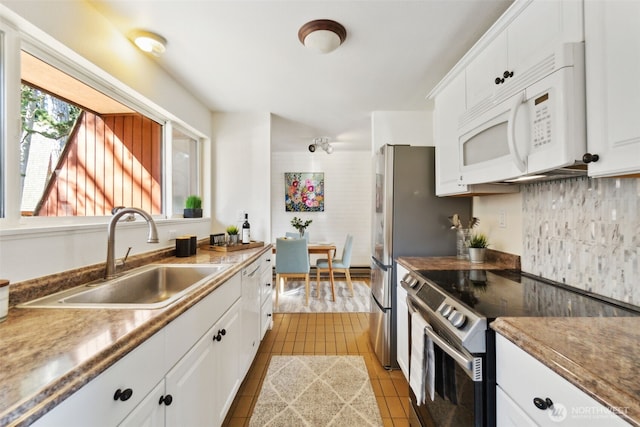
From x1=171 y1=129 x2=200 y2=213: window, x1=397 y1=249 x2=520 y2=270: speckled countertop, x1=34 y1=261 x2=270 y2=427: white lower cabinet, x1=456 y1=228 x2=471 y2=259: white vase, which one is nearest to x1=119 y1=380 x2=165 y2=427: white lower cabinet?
x1=34 y1=261 x2=270 y2=427: white lower cabinet

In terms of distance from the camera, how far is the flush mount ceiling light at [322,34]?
1.54 metres

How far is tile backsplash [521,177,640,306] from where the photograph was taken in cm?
105

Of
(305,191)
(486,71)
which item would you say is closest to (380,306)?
(486,71)

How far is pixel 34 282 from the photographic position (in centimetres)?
108

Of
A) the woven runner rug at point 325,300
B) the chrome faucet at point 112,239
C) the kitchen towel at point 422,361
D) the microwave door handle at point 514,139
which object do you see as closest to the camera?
the microwave door handle at point 514,139

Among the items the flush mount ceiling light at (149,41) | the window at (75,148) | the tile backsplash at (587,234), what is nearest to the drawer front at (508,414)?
the tile backsplash at (587,234)

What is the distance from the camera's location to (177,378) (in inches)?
40.1

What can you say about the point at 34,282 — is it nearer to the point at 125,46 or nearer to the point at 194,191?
the point at 125,46

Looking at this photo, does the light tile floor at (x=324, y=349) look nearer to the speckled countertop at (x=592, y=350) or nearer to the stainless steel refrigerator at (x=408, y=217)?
the stainless steel refrigerator at (x=408, y=217)

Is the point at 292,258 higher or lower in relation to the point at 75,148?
lower

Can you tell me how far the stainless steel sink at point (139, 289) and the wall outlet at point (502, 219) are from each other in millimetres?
1875

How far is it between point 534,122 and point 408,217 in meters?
1.17

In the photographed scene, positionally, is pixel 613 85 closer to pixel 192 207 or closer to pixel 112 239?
pixel 112 239

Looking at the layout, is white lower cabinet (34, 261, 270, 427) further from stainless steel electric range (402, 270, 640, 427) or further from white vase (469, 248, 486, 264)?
white vase (469, 248, 486, 264)
